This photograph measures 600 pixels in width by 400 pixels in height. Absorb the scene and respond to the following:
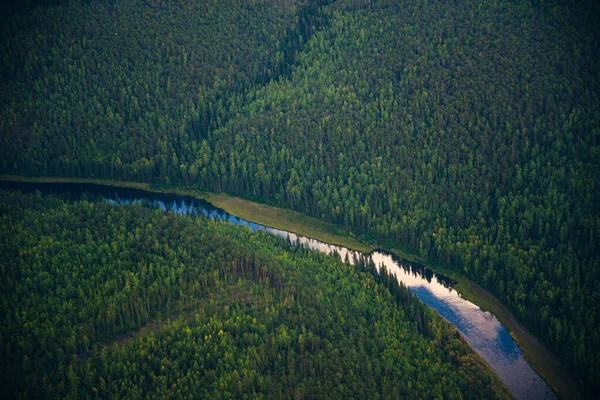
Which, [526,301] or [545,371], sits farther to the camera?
[526,301]

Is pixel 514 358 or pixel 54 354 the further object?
pixel 514 358

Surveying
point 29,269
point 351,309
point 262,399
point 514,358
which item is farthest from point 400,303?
point 29,269

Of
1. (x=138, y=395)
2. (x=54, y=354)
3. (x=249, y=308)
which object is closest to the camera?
(x=138, y=395)

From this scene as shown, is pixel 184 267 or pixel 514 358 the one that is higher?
pixel 184 267

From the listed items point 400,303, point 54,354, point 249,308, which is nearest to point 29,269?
point 54,354

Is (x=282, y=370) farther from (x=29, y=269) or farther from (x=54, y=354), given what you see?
(x=29, y=269)

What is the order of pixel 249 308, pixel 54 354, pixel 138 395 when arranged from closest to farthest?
pixel 138 395 < pixel 54 354 < pixel 249 308

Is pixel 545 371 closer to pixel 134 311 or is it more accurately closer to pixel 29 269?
pixel 134 311
